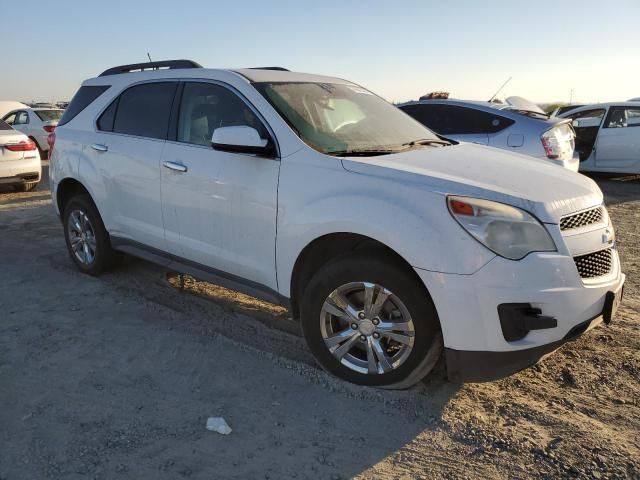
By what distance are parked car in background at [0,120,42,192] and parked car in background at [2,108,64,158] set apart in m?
4.73

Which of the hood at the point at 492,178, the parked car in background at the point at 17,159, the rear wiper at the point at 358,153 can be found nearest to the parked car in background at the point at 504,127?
the hood at the point at 492,178

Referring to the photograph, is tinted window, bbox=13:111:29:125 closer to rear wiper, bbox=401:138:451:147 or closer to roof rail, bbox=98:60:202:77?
roof rail, bbox=98:60:202:77

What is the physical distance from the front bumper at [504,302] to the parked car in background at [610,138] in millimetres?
→ 8529

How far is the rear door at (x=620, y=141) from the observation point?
1007 cm

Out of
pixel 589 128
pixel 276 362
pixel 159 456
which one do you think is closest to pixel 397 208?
pixel 276 362

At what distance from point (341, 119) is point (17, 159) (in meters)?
8.17

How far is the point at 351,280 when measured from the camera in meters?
3.03

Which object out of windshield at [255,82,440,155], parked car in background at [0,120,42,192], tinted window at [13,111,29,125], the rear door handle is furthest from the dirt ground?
tinted window at [13,111,29,125]

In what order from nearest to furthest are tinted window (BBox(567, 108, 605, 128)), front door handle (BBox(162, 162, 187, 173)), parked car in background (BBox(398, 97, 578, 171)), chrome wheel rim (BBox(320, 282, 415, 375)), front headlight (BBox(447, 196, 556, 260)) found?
1. front headlight (BBox(447, 196, 556, 260))
2. chrome wheel rim (BBox(320, 282, 415, 375))
3. front door handle (BBox(162, 162, 187, 173))
4. parked car in background (BBox(398, 97, 578, 171))
5. tinted window (BBox(567, 108, 605, 128))

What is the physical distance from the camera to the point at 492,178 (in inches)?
118

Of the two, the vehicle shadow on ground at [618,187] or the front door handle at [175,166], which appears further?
the vehicle shadow on ground at [618,187]

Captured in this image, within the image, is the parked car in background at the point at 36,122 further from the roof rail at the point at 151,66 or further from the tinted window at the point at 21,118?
the roof rail at the point at 151,66

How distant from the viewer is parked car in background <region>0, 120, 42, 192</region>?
9688 mm

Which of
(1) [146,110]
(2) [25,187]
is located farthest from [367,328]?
(2) [25,187]
